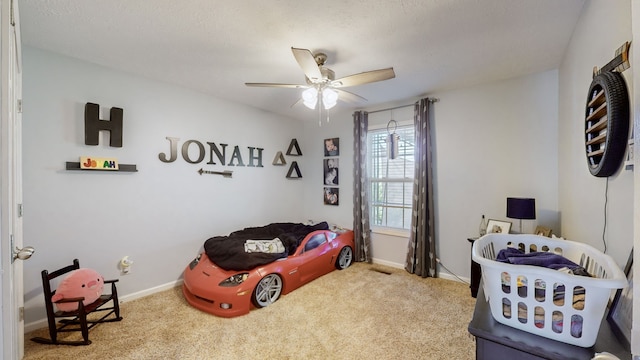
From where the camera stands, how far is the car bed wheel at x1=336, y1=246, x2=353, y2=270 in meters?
3.42

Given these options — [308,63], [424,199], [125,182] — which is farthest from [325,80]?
[125,182]

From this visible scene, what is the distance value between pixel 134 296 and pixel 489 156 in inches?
159

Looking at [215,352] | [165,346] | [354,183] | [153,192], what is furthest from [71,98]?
[354,183]

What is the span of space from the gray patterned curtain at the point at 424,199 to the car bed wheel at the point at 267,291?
1752 millimetres

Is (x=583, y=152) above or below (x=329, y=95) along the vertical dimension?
below

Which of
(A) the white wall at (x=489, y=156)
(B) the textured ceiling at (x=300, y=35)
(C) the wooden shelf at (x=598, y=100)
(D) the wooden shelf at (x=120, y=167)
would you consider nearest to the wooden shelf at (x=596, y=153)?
(C) the wooden shelf at (x=598, y=100)

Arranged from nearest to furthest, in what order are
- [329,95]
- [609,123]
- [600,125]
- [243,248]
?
[609,123]
[600,125]
[329,95]
[243,248]

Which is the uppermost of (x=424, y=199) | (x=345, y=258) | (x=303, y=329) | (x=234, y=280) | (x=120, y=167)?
(x=120, y=167)

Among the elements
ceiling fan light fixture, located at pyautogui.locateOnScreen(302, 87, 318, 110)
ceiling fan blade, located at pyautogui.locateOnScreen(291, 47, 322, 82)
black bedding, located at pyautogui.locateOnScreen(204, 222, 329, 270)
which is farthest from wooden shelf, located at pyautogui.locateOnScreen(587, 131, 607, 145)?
black bedding, located at pyautogui.locateOnScreen(204, 222, 329, 270)

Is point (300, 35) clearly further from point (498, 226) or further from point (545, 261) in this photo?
point (498, 226)

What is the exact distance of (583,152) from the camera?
159cm

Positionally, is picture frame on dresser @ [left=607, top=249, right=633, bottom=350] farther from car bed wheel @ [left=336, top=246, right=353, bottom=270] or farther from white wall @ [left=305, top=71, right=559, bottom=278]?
car bed wheel @ [left=336, top=246, right=353, bottom=270]

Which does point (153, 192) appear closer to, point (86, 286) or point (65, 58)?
point (86, 286)

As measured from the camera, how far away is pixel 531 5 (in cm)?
156
